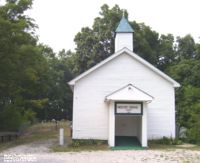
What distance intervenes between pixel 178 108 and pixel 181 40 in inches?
616

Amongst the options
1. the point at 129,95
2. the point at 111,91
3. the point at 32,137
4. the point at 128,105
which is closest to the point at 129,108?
the point at 128,105

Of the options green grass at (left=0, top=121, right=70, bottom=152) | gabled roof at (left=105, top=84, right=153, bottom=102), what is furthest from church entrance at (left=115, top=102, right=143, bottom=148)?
green grass at (left=0, top=121, right=70, bottom=152)

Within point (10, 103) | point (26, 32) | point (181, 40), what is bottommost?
point (10, 103)

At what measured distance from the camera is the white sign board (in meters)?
25.4

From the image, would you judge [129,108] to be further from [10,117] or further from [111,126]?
[10,117]

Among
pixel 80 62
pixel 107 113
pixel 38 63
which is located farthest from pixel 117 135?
pixel 80 62

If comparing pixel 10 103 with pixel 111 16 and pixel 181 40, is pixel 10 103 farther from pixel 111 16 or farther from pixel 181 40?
pixel 181 40

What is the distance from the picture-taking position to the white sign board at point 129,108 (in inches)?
998

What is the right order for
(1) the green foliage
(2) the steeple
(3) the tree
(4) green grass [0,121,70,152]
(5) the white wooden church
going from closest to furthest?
(3) the tree → (4) green grass [0,121,70,152] → (5) the white wooden church → (2) the steeple → (1) the green foliage

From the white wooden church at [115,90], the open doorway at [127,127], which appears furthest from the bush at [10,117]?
the open doorway at [127,127]

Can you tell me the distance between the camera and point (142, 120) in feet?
83.3

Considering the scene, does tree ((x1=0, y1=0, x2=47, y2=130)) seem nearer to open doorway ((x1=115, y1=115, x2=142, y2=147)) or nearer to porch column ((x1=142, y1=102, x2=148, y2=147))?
open doorway ((x1=115, y1=115, x2=142, y2=147))

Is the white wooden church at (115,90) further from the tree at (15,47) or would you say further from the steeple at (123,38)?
the tree at (15,47)

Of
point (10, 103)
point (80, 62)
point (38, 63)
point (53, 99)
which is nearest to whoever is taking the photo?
point (38, 63)
